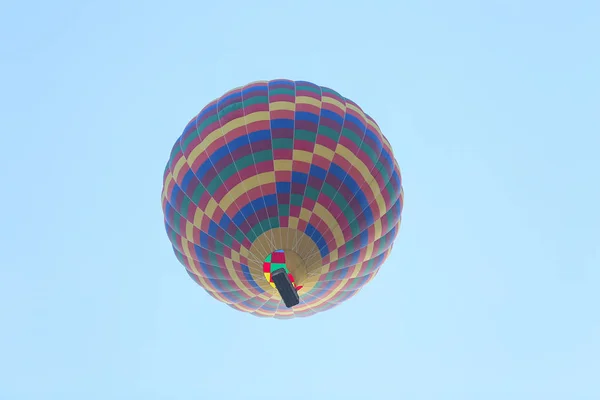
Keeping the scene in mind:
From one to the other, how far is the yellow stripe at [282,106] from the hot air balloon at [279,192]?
0.03 m

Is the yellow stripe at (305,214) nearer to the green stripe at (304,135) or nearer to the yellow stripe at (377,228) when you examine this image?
the green stripe at (304,135)

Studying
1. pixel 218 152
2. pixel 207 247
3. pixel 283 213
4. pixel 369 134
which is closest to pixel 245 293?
pixel 207 247

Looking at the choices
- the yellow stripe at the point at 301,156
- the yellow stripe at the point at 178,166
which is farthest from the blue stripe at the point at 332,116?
the yellow stripe at the point at 178,166

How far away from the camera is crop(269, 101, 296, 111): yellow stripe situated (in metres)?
18.4

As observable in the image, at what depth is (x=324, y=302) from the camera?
20.5m

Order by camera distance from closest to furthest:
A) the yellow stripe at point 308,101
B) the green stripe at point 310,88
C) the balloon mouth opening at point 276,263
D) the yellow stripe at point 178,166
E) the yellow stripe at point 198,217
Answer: the balloon mouth opening at point 276,263 < the yellow stripe at point 198,217 < the yellow stripe at point 308,101 < the yellow stripe at point 178,166 < the green stripe at point 310,88

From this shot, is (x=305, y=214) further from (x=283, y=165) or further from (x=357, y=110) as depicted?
(x=357, y=110)

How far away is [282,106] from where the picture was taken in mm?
18453

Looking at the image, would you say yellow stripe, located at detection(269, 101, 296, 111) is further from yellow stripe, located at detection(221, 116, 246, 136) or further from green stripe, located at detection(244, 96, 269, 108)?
yellow stripe, located at detection(221, 116, 246, 136)

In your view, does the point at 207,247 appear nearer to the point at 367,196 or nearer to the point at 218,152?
the point at 218,152

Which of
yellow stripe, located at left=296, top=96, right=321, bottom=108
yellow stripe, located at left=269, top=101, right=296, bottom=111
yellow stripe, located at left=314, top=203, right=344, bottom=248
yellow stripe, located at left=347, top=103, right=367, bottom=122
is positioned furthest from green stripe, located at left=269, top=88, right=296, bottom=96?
yellow stripe, located at left=314, top=203, right=344, bottom=248

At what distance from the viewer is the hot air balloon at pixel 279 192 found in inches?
699

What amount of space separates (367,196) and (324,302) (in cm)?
412

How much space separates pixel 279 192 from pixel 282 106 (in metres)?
2.60
